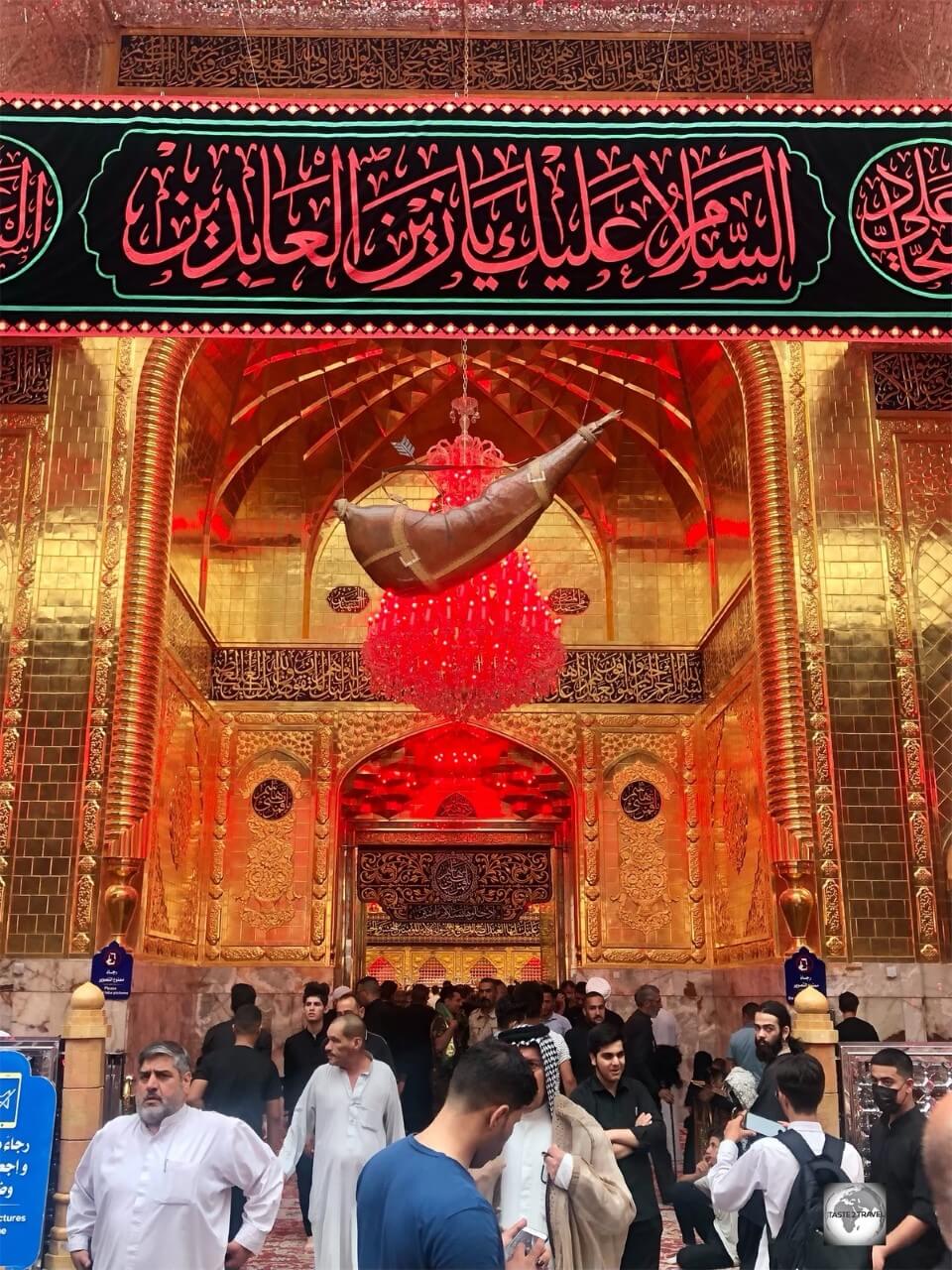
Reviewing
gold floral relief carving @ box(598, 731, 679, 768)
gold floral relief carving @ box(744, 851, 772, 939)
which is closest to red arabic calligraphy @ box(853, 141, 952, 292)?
gold floral relief carving @ box(744, 851, 772, 939)

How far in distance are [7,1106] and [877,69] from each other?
23.0ft

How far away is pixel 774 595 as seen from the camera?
735 cm

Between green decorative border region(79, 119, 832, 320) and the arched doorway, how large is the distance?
5869 mm

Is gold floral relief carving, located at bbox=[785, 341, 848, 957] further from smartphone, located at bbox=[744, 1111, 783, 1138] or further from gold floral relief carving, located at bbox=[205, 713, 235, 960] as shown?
gold floral relief carving, located at bbox=[205, 713, 235, 960]

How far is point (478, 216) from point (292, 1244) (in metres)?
4.28

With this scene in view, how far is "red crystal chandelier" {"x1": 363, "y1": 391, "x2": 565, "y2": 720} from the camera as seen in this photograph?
7.07 meters

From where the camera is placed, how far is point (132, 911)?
22.6 ft

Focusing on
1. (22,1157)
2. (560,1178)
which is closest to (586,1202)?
(560,1178)

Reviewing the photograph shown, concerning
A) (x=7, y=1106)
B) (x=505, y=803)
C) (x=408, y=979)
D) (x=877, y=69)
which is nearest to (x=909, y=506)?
(x=877, y=69)

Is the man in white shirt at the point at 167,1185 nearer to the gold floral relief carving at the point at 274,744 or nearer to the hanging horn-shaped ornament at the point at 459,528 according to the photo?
the hanging horn-shaped ornament at the point at 459,528

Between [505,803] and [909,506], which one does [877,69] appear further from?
[505,803]

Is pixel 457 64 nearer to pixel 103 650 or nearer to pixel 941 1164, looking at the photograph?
pixel 103 650

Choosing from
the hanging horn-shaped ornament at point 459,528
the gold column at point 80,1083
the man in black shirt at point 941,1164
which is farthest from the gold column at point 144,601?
the man in black shirt at point 941,1164

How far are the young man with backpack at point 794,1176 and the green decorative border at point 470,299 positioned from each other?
2686 mm
